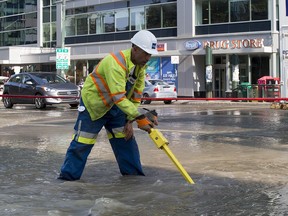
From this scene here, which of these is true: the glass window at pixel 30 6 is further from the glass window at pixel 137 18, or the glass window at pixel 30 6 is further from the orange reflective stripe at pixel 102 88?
the orange reflective stripe at pixel 102 88

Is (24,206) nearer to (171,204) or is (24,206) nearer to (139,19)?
(171,204)

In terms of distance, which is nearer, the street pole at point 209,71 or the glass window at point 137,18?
the street pole at point 209,71

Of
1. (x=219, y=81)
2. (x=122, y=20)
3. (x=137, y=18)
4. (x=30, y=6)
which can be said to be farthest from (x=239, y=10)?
(x=30, y=6)

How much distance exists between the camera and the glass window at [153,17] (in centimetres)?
3803

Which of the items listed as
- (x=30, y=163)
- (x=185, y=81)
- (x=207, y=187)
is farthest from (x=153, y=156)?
(x=185, y=81)

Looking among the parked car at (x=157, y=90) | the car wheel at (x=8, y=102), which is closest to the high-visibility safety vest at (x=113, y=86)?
the car wheel at (x=8, y=102)

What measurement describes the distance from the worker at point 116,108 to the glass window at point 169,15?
103 feet

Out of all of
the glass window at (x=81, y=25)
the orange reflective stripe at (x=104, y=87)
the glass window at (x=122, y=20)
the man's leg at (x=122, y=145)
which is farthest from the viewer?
the glass window at (x=81, y=25)

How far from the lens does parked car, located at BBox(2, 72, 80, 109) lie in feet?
68.7

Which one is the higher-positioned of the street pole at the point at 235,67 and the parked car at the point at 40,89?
the street pole at the point at 235,67

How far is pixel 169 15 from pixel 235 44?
6540 mm

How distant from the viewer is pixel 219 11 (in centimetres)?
3441

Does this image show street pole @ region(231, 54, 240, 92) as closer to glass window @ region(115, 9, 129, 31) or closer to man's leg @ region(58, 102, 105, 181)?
glass window @ region(115, 9, 129, 31)

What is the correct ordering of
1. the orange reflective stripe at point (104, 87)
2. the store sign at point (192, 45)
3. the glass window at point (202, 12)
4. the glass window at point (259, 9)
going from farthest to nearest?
the glass window at point (202, 12)
the store sign at point (192, 45)
the glass window at point (259, 9)
the orange reflective stripe at point (104, 87)
